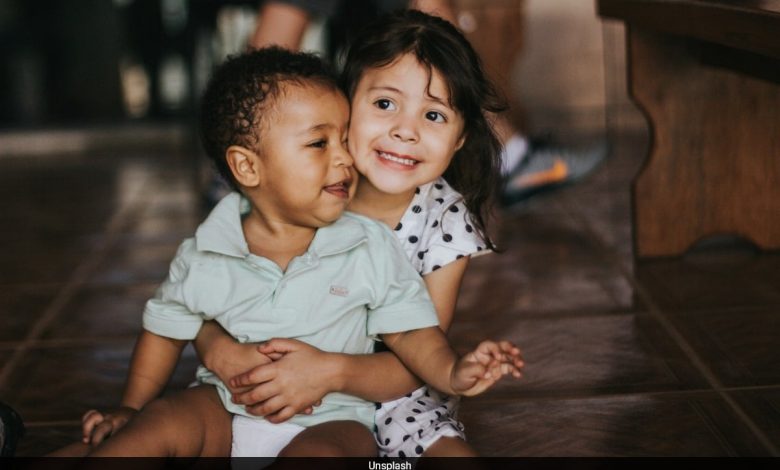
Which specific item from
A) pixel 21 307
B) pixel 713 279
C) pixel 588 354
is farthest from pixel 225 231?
pixel 713 279

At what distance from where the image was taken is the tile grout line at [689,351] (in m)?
1.45

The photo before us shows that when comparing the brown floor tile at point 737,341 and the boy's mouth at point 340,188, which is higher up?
the boy's mouth at point 340,188

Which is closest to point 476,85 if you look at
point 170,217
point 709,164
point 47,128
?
point 709,164

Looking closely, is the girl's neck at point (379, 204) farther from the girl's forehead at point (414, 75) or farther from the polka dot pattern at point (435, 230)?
the girl's forehead at point (414, 75)

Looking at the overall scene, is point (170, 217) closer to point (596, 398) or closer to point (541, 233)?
point (541, 233)

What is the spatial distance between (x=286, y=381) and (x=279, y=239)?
0.72 feet

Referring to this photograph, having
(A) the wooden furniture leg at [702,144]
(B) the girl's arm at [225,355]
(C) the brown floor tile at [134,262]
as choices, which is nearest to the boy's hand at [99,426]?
(B) the girl's arm at [225,355]

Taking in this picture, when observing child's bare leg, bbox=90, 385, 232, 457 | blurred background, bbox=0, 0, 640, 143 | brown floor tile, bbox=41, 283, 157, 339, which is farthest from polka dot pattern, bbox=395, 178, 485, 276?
blurred background, bbox=0, 0, 640, 143

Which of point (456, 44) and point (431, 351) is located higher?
point (456, 44)

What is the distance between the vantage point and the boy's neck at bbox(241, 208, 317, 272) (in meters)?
1.47

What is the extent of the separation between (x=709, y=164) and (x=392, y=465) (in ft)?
3.88

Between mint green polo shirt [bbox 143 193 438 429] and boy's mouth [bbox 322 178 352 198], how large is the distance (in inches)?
1.7

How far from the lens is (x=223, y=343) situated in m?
1.41

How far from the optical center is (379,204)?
5.18ft
